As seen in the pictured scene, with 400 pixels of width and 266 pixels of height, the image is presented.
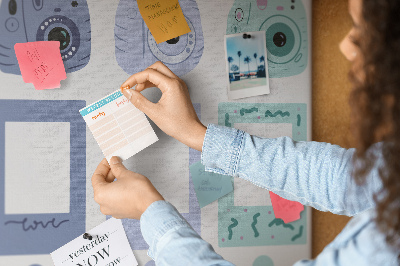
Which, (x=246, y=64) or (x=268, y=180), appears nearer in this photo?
(x=268, y=180)

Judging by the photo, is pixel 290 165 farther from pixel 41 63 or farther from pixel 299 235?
pixel 41 63

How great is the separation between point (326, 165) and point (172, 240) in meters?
0.30

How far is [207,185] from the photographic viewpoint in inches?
32.8

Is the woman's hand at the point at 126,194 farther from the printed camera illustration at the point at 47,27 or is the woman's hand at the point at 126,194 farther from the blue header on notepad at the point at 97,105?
the printed camera illustration at the point at 47,27

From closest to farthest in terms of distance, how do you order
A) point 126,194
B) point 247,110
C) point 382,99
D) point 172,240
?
point 382,99, point 172,240, point 126,194, point 247,110

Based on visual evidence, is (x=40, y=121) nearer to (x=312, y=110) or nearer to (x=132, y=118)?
(x=132, y=118)

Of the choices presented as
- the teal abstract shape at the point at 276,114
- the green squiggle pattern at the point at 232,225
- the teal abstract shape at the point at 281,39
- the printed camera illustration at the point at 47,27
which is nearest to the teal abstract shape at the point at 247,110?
the teal abstract shape at the point at 276,114

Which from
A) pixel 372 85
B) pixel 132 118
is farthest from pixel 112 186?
pixel 372 85

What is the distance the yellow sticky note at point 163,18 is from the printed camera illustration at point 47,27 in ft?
0.41

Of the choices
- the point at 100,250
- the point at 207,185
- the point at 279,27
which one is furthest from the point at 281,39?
the point at 100,250

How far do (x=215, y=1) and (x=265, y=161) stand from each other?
386mm

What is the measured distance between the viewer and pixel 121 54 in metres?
0.79

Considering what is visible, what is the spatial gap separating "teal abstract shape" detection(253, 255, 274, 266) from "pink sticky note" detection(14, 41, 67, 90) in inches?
23.6

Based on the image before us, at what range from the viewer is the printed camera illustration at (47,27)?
2.47 ft
